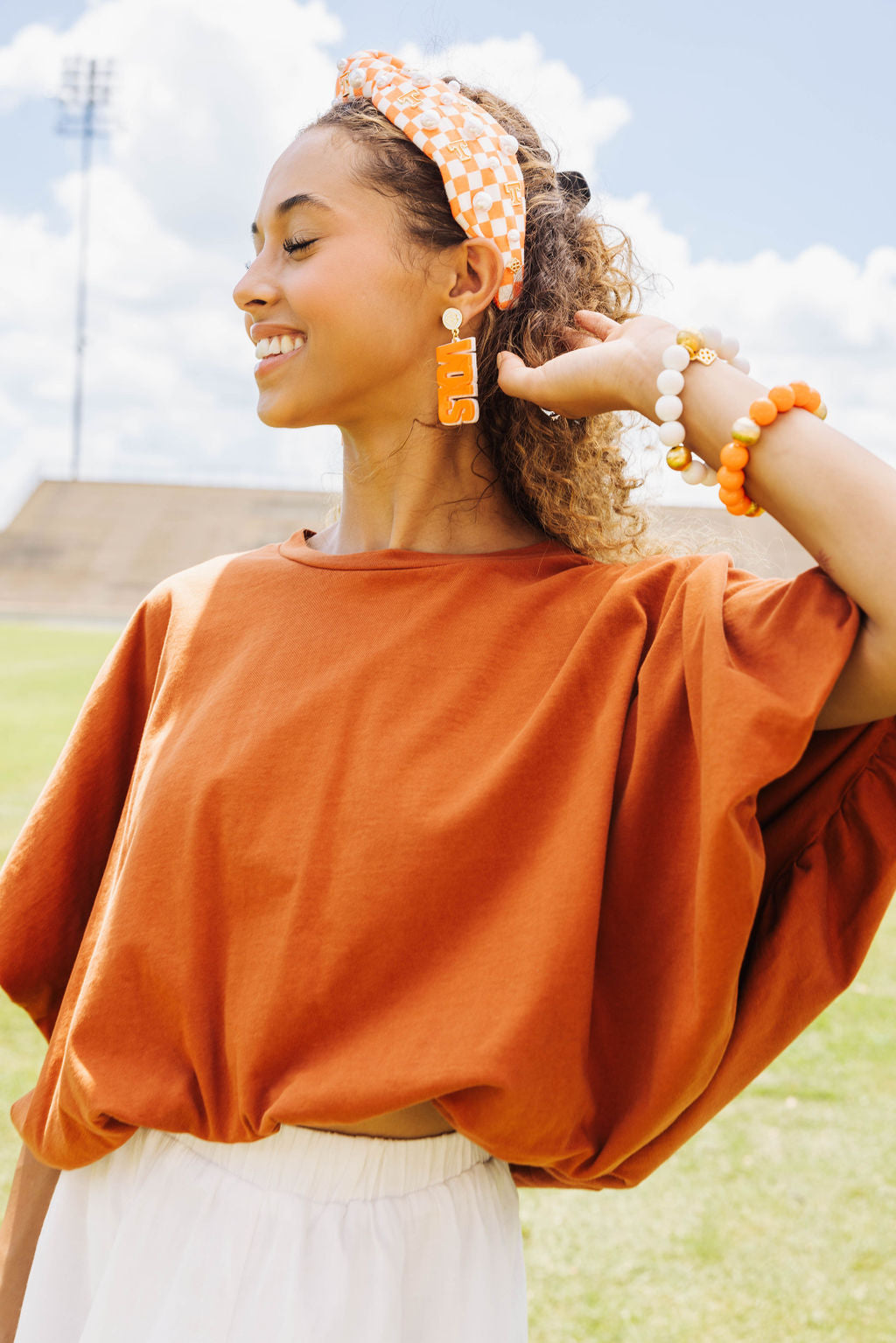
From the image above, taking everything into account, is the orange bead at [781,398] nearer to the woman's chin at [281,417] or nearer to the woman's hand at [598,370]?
the woman's hand at [598,370]

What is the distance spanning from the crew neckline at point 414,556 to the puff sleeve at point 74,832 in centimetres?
24

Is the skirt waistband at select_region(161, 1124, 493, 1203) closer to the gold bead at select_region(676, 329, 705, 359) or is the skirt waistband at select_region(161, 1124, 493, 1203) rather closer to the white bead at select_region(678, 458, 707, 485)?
the white bead at select_region(678, 458, 707, 485)

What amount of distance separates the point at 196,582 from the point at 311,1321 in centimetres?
89

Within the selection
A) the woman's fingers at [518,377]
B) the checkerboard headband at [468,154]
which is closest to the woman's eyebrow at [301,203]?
the checkerboard headband at [468,154]

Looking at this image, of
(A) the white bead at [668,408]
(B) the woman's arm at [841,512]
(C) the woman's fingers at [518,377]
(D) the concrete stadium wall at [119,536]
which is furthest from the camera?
(D) the concrete stadium wall at [119,536]

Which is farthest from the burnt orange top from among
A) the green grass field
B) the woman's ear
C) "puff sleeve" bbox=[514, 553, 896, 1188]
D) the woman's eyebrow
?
the green grass field

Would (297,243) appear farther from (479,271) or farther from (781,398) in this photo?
(781,398)

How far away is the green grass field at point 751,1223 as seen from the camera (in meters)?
2.78

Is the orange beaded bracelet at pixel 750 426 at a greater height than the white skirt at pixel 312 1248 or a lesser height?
greater

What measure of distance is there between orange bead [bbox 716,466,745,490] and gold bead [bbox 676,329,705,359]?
5.8 inches

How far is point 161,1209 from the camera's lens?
133cm

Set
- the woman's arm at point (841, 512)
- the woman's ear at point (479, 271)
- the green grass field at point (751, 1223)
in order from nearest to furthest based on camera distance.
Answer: the woman's arm at point (841, 512), the woman's ear at point (479, 271), the green grass field at point (751, 1223)

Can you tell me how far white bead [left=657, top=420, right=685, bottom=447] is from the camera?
1.23m

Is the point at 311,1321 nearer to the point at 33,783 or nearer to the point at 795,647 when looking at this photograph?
the point at 795,647
